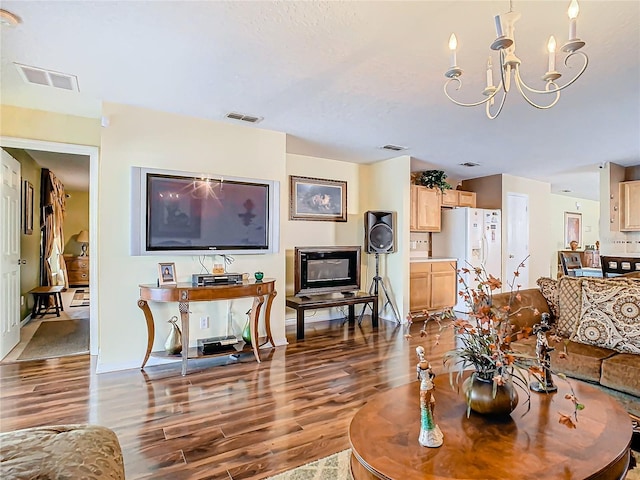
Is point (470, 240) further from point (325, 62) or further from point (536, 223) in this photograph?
point (325, 62)

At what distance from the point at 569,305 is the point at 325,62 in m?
2.66

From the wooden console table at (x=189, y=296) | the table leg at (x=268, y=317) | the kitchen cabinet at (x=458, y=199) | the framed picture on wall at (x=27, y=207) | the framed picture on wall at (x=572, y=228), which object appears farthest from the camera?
the framed picture on wall at (x=572, y=228)

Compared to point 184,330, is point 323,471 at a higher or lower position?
lower

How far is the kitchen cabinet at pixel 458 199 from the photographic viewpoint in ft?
20.9

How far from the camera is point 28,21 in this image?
2.13 m

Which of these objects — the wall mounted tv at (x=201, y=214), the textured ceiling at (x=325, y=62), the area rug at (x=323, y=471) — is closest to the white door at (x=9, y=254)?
the textured ceiling at (x=325, y=62)

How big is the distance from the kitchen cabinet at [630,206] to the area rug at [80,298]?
9.28 metres

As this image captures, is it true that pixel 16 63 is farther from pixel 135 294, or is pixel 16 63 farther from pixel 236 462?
pixel 236 462

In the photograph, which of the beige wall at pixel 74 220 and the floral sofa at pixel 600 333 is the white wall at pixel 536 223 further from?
the beige wall at pixel 74 220

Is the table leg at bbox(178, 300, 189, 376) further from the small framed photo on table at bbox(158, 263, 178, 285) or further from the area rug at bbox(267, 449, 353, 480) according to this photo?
the area rug at bbox(267, 449, 353, 480)

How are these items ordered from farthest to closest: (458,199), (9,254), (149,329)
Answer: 1. (458,199)
2. (9,254)
3. (149,329)

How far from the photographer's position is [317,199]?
5.58 metres

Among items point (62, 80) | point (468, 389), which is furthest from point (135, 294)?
point (468, 389)

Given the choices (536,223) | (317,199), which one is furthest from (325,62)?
(536,223)
